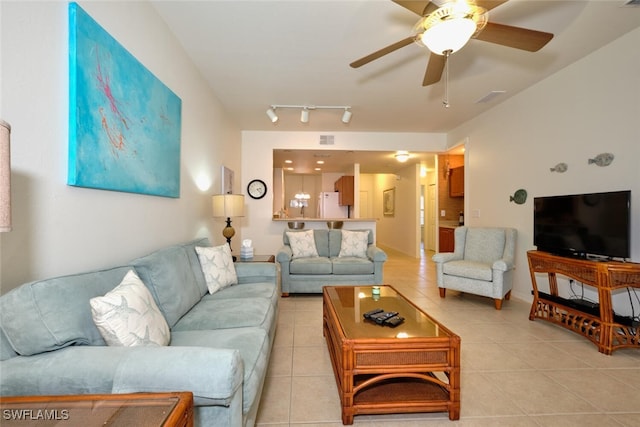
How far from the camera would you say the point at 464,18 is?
5.36ft

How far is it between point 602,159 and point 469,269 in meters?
1.68

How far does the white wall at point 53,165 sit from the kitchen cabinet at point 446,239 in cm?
556

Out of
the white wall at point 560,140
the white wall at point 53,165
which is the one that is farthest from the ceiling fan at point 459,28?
the white wall at point 53,165

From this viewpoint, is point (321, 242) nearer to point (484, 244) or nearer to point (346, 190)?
point (484, 244)

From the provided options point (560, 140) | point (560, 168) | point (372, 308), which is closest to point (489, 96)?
point (560, 140)

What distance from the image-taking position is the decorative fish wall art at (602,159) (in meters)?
2.69

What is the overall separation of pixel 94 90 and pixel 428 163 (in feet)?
23.9

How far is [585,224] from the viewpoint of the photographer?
8.64ft

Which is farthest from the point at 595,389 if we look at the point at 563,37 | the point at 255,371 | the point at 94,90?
the point at 94,90

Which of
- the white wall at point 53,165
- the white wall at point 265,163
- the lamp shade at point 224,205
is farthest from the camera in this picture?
the white wall at point 265,163

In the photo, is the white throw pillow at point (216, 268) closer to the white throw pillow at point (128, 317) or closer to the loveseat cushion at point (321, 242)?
the white throw pillow at point (128, 317)

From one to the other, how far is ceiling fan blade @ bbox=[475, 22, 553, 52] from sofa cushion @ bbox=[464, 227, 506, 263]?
2506 millimetres

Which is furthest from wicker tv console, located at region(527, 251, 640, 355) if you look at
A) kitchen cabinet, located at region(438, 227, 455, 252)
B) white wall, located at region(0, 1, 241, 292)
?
white wall, located at region(0, 1, 241, 292)

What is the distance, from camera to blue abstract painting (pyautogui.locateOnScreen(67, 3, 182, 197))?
140cm
